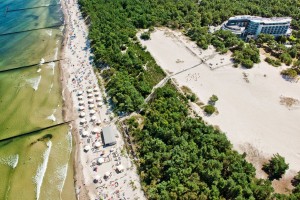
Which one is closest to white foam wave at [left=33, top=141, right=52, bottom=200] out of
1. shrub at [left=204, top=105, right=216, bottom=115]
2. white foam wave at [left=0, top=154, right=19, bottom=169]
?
white foam wave at [left=0, top=154, right=19, bottom=169]

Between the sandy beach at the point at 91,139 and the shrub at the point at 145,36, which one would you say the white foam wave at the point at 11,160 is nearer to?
the sandy beach at the point at 91,139

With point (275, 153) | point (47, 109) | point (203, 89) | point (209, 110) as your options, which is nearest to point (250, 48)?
point (203, 89)

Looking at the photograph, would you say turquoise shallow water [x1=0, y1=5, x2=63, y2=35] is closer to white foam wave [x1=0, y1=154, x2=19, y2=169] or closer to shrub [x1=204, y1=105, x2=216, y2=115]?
white foam wave [x1=0, y1=154, x2=19, y2=169]

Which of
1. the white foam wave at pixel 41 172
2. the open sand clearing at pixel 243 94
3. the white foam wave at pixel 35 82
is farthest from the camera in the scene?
the white foam wave at pixel 35 82

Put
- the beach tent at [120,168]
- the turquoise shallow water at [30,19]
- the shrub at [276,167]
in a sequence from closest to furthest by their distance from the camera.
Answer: the shrub at [276,167], the beach tent at [120,168], the turquoise shallow water at [30,19]

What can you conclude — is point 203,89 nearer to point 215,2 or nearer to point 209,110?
point 209,110

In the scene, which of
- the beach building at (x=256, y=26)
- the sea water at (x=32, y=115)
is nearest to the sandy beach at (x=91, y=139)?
the sea water at (x=32, y=115)

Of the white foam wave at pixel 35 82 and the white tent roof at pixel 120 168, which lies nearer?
the white tent roof at pixel 120 168
